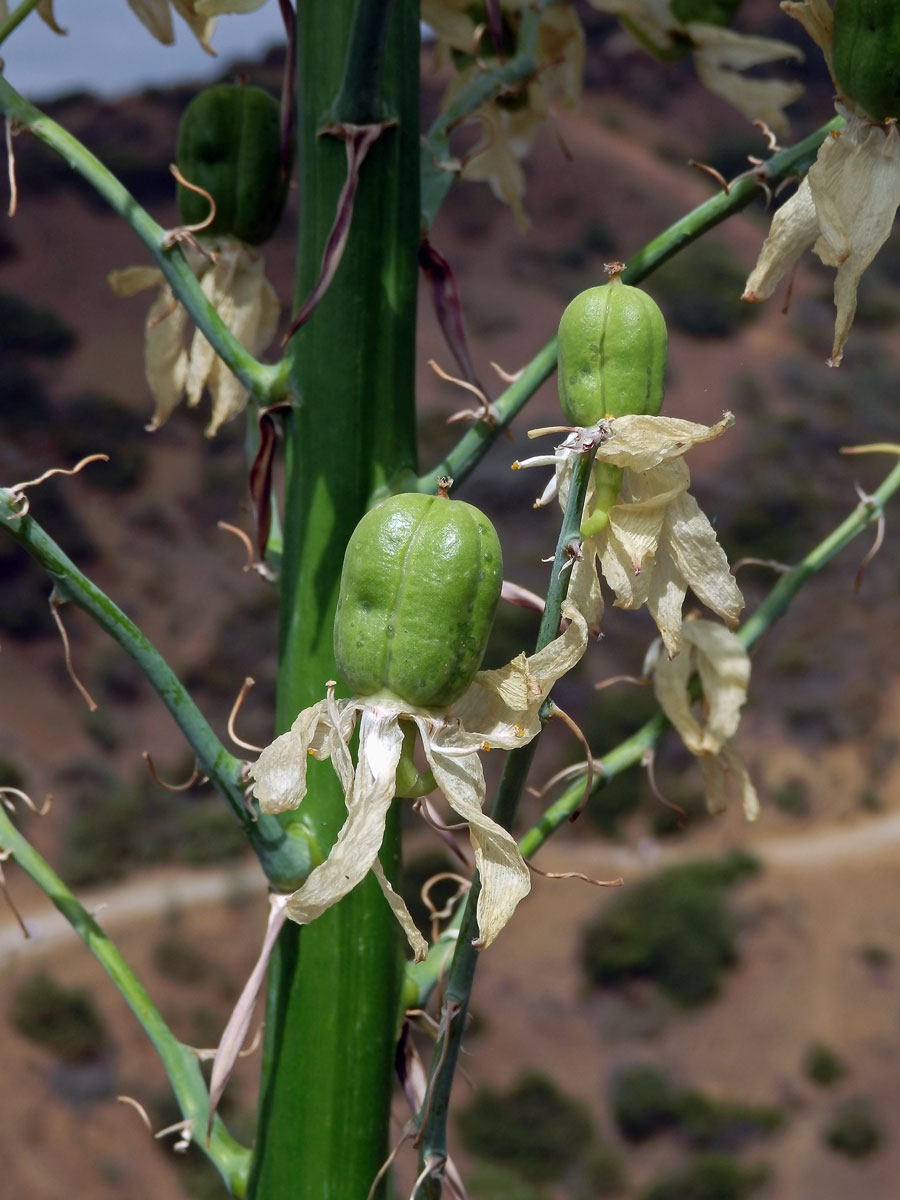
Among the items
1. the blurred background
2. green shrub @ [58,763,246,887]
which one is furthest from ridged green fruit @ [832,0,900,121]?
green shrub @ [58,763,246,887]

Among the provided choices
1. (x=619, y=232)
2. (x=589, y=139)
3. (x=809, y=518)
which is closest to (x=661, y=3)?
(x=809, y=518)

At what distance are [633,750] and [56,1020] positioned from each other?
9.22 metres

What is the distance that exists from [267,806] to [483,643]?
0.14m

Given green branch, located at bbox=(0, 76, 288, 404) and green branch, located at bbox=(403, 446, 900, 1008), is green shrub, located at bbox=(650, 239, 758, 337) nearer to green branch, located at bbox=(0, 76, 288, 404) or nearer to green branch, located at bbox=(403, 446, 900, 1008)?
green branch, located at bbox=(403, 446, 900, 1008)

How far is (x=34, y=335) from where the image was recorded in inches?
632

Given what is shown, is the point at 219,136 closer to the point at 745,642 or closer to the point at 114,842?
the point at 745,642

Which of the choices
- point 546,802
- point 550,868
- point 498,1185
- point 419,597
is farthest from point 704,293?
point 419,597

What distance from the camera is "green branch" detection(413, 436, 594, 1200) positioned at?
1.93 ft

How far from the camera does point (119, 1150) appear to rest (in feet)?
27.7

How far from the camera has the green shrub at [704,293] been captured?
17297 mm

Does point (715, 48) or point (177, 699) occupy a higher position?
point (715, 48)

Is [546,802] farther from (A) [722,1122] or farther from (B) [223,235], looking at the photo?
(B) [223,235]

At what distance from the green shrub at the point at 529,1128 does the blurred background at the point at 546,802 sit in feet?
0.07

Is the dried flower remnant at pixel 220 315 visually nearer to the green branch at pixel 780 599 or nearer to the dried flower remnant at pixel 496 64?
the dried flower remnant at pixel 496 64
